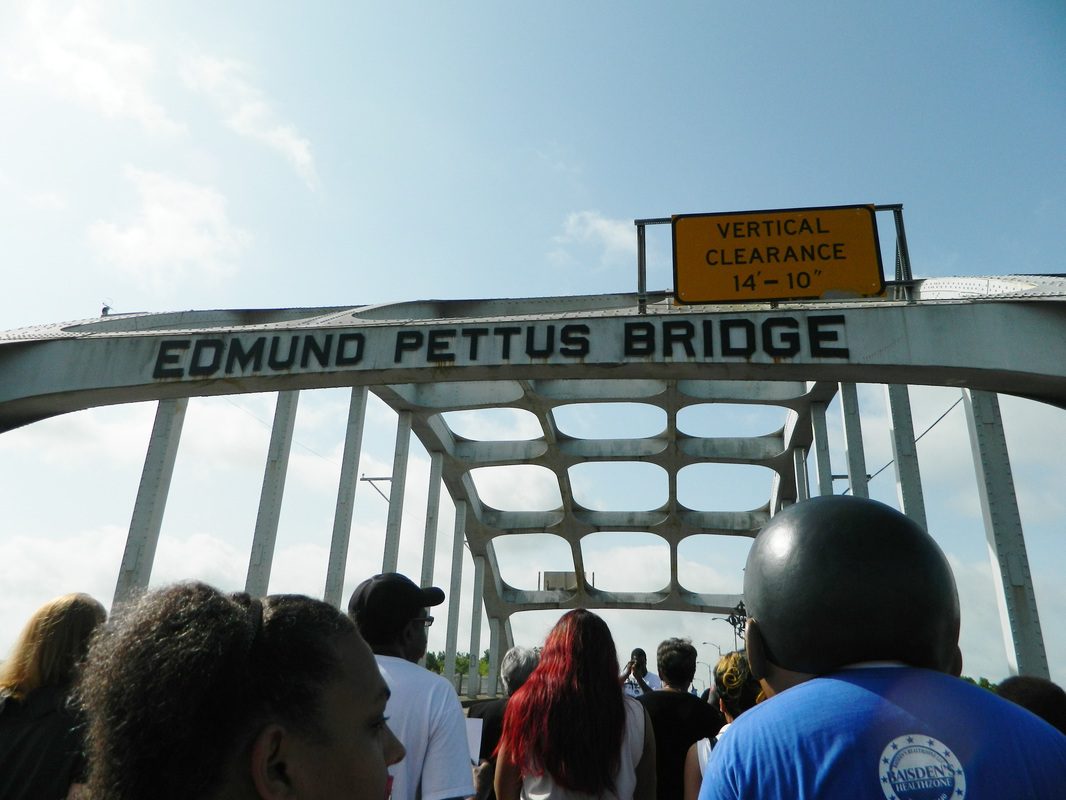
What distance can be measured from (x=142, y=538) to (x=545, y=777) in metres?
9.16

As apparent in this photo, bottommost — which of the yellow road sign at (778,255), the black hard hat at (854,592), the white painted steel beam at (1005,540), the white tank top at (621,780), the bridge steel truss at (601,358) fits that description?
the white tank top at (621,780)

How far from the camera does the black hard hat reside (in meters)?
1.42

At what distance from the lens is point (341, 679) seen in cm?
133

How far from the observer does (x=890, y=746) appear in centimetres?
125

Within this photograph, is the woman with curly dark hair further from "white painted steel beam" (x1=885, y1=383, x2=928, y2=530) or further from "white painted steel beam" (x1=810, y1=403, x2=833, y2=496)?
"white painted steel beam" (x1=810, y1=403, x2=833, y2=496)

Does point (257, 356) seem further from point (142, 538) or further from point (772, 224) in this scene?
point (772, 224)

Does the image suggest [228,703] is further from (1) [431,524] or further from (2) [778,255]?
(1) [431,524]

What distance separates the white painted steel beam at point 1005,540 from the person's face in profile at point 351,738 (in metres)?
8.90

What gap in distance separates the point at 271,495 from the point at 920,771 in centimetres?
1205

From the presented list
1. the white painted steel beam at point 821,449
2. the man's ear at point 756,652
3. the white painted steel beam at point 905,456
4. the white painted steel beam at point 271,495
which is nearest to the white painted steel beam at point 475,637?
the white painted steel beam at point 821,449

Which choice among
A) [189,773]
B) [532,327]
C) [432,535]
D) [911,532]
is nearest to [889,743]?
[911,532]

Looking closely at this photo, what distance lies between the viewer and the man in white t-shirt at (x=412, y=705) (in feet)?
9.44

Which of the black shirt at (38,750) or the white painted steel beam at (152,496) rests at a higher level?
the white painted steel beam at (152,496)

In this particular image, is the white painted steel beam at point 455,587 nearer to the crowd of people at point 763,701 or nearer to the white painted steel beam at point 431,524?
the white painted steel beam at point 431,524
